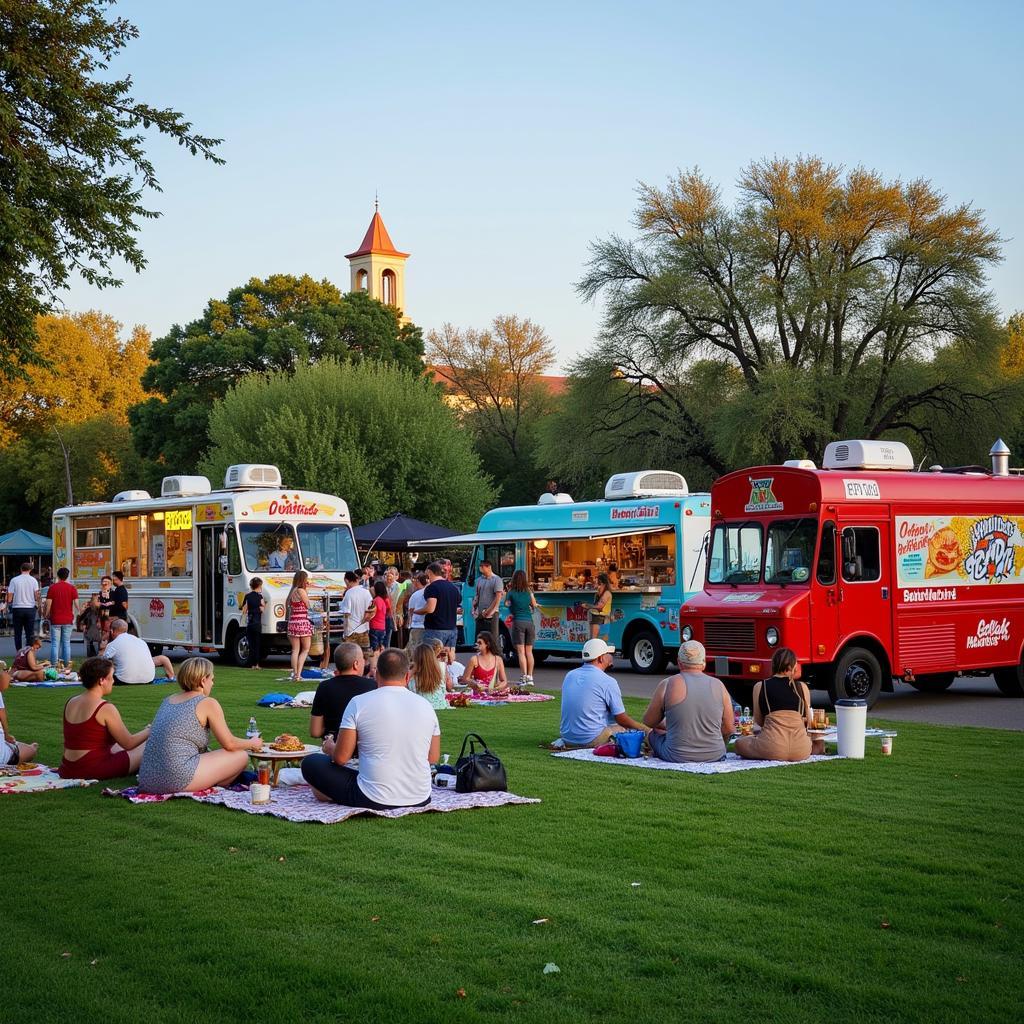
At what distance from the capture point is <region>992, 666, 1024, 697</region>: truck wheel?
1870 centimetres

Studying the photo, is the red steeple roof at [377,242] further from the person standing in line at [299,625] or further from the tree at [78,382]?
the person standing in line at [299,625]

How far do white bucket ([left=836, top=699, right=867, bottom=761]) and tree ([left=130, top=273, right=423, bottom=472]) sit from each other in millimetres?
44282

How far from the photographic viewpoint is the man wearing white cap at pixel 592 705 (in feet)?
40.8

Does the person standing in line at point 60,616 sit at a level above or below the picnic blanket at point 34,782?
above

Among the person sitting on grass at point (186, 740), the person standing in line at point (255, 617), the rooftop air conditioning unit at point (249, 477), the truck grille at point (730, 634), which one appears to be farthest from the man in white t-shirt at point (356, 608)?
the person sitting on grass at point (186, 740)

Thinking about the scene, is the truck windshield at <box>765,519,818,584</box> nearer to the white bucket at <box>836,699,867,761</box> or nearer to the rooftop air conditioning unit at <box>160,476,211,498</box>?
the white bucket at <box>836,699,867,761</box>

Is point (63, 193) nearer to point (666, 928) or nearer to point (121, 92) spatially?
point (121, 92)

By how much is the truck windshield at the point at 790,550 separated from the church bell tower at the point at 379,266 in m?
88.6

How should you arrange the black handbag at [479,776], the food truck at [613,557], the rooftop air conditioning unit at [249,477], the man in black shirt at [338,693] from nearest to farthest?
the black handbag at [479,776] → the man in black shirt at [338,693] → the food truck at [613,557] → the rooftop air conditioning unit at [249,477]

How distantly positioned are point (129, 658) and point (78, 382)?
181 ft

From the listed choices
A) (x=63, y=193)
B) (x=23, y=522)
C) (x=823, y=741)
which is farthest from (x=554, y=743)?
(x=23, y=522)

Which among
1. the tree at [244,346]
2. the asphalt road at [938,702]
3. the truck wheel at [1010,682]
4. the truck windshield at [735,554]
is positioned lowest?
the asphalt road at [938,702]

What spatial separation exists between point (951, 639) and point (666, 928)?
12484mm

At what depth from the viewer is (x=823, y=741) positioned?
12500 mm
